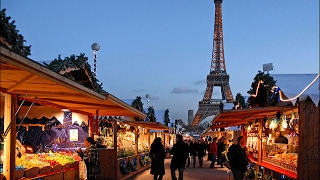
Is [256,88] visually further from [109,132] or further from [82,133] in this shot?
[109,132]

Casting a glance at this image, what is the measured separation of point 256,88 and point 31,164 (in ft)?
24.3

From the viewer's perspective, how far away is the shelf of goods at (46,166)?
7844 millimetres

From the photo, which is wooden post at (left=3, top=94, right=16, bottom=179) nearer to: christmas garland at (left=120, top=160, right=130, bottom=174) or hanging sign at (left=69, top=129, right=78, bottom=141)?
christmas garland at (left=120, top=160, right=130, bottom=174)

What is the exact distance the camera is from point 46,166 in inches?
348

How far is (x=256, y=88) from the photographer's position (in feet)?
43.0

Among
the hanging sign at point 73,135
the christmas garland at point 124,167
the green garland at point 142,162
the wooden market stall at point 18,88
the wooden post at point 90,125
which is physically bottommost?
the green garland at point 142,162

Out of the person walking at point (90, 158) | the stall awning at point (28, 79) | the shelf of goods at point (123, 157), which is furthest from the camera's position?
the shelf of goods at point (123, 157)

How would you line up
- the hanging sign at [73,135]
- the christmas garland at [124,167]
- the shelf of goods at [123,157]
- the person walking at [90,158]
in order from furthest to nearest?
the hanging sign at [73,135] → the christmas garland at [124,167] → the shelf of goods at [123,157] → the person walking at [90,158]

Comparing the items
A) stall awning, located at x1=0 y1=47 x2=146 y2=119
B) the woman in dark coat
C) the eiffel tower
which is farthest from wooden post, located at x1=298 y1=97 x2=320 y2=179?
the eiffel tower

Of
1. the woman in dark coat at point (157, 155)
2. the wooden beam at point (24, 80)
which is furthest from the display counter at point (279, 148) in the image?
the wooden beam at point (24, 80)

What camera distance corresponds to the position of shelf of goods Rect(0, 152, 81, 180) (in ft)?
25.7

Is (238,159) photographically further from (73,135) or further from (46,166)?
(73,135)

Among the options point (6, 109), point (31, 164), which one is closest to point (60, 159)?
point (31, 164)

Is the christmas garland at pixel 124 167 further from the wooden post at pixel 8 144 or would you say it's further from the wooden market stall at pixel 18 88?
the wooden post at pixel 8 144
